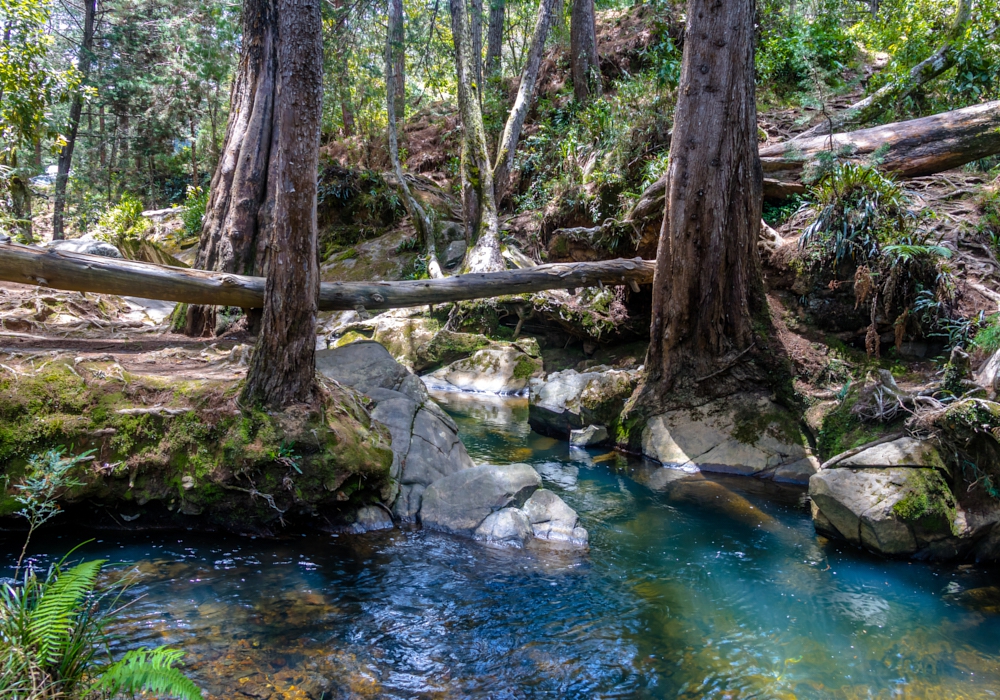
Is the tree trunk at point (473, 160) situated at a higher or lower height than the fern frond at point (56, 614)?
higher

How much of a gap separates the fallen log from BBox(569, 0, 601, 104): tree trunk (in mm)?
7641

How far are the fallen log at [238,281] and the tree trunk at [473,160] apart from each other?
365 centimetres

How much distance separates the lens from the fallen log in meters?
5.43

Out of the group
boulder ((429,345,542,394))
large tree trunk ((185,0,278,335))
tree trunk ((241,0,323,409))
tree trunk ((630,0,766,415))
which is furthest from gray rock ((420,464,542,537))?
boulder ((429,345,542,394))

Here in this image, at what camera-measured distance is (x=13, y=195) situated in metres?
11.0

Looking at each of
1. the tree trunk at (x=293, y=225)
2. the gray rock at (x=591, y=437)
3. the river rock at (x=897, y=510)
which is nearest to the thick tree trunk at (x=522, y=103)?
the gray rock at (x=591, y=437)

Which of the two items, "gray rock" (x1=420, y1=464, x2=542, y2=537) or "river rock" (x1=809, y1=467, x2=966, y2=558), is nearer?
"river rock" (x1=809, y1=467, x2=966, y2=558)

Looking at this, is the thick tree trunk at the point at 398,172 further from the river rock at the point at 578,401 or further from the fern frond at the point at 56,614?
the fern frond at the point at 56,614

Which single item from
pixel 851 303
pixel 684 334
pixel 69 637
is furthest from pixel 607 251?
pixel 69 637

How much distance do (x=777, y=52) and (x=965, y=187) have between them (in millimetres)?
5944

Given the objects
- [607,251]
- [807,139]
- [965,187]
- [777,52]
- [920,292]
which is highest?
[777,52]

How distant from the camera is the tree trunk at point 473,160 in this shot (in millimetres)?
11820

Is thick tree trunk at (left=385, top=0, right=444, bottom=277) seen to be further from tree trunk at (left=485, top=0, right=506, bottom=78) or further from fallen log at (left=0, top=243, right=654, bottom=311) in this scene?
tree trunk at (left=485, top=0, right=506, bottom=78)

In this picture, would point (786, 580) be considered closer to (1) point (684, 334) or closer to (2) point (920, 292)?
(1) point (684, 334)
